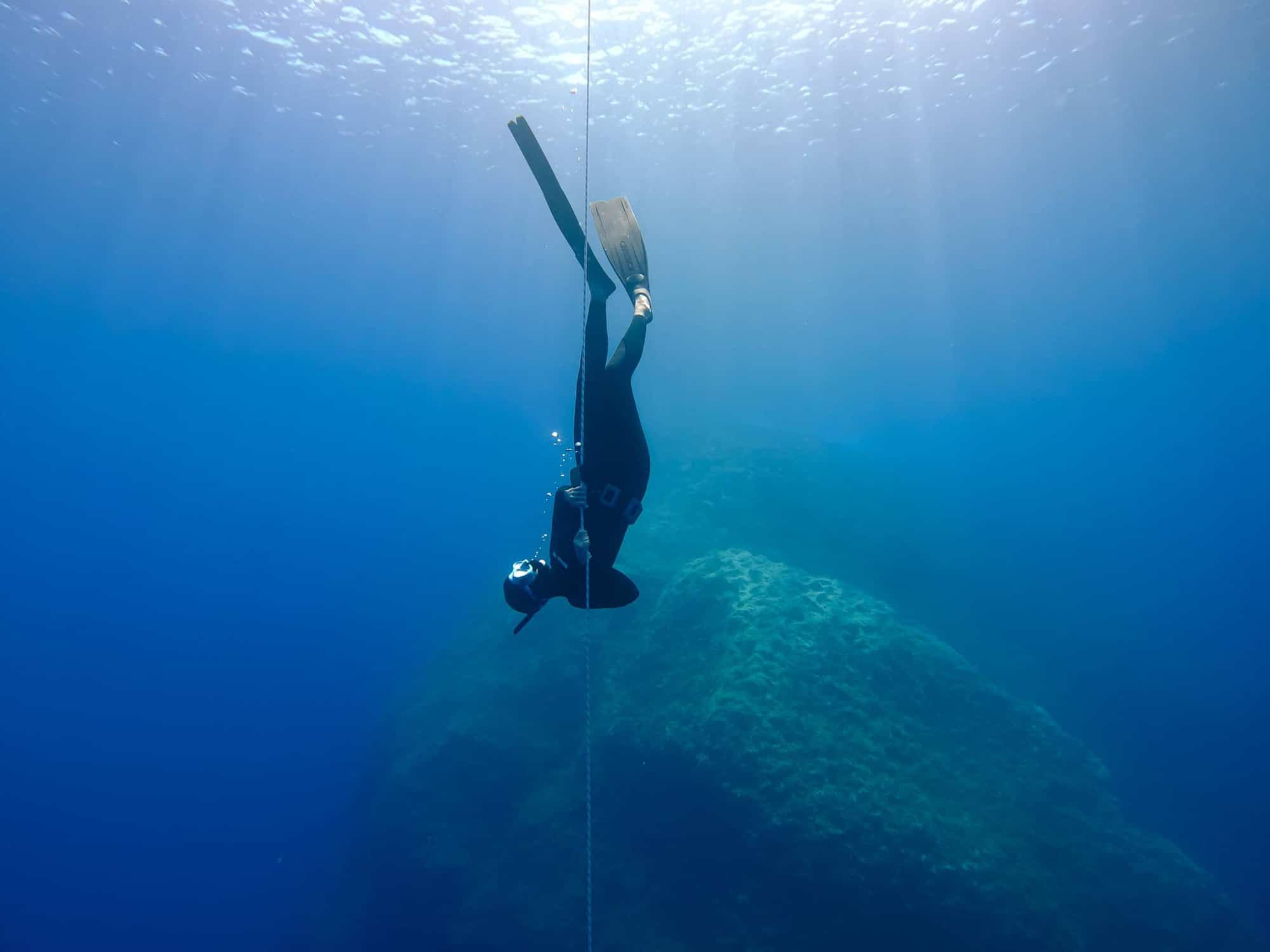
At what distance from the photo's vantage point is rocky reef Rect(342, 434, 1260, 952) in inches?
336

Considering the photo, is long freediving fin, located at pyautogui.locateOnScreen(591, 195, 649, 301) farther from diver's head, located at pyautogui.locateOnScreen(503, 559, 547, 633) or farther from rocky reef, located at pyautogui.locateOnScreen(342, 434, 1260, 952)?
rocky reef, located at pyautogui.locateOnScreen(342, 434, 1260, 952)

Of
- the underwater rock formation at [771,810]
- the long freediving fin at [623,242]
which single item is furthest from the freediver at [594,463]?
the underwater rock formation at [771,810]

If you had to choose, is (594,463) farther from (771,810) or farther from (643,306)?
(771,810)

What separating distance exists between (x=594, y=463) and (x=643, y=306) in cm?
124

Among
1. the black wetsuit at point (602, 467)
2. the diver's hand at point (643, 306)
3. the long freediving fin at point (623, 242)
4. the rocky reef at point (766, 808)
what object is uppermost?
the long freediving fin at point (623, 242)

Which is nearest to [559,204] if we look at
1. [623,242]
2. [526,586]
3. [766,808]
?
[623,242]

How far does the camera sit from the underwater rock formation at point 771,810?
852 cm

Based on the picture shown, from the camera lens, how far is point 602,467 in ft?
12.3

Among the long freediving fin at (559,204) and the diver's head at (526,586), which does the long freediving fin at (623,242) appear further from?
the diver's head at (526,586)

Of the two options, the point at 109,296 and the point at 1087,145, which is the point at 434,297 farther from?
the point at 1087,145

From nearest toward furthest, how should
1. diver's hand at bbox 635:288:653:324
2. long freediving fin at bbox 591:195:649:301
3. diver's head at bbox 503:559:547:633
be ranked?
diver's head at bbox 503:559:547:633
diver's hand at bbox 635:288:653:324
long freediving fin at bbox 591:195:649:301

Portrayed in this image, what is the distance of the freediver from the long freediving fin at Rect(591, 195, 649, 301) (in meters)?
0.30

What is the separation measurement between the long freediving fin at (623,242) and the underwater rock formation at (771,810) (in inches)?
346

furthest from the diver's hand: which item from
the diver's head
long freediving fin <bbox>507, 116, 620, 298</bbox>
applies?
the diver's head
